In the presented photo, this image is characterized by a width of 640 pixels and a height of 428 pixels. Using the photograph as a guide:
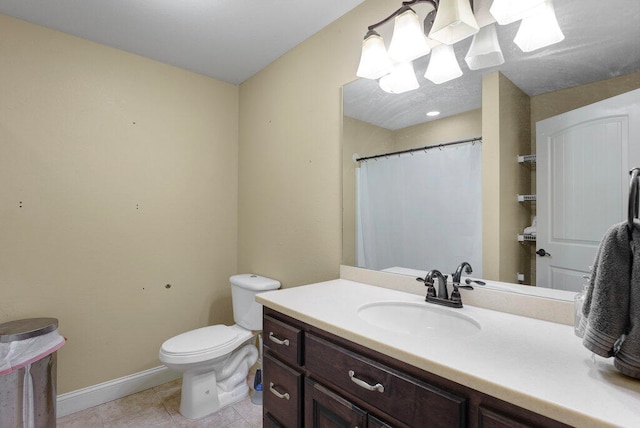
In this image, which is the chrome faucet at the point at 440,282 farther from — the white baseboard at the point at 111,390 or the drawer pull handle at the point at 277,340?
the white baseboard at the point at 111,390

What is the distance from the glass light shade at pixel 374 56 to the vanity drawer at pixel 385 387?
4.15 feet

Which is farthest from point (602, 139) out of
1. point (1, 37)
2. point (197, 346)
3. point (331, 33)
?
point (1, 37)

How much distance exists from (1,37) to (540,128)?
2796 millimetres

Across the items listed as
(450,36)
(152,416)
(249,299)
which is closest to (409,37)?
(450,36)

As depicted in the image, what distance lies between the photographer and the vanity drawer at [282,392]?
117cm

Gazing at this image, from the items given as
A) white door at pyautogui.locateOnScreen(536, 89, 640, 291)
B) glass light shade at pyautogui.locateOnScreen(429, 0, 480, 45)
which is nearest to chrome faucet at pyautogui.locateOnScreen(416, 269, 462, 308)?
white door at pyautogui.locateOnScreen(536, 89, 640, 291)

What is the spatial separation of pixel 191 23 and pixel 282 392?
2068 millimetres

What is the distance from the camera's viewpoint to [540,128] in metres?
1.11

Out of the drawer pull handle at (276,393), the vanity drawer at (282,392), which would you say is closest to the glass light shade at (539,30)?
the vanity drawer at (282,392)

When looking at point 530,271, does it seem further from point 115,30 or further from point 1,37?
point 1,37

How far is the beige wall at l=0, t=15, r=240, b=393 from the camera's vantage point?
183 centimetres

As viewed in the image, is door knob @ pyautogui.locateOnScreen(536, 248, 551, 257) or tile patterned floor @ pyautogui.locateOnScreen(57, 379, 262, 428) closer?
door knob @ pyautogui.locateOnScreen(536, 248, 551, 257)

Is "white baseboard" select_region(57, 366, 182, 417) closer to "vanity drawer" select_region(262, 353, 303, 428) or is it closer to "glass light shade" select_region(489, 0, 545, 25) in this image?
"vanity drawer" select_region(262, 353, 303, 428)

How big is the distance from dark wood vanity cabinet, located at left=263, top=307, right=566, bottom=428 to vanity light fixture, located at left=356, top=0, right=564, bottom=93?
119cm
